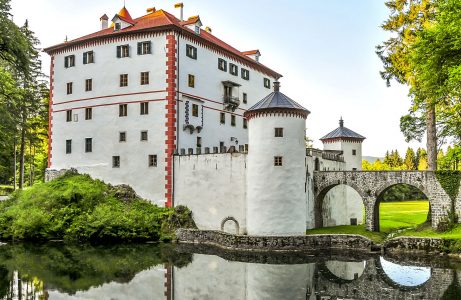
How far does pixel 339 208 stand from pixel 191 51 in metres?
16.5

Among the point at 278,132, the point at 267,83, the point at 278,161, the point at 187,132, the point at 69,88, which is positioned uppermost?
the point at 267,83

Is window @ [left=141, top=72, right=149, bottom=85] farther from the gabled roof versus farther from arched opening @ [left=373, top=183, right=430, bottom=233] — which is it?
arched opening @ [left=373, top=183, right=430, bottom=233]

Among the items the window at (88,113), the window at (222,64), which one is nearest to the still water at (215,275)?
the window at (88,113)

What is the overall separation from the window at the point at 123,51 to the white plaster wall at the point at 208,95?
3.96 metres

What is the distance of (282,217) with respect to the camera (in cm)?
2847

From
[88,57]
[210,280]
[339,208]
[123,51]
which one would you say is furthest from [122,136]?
[210,280]

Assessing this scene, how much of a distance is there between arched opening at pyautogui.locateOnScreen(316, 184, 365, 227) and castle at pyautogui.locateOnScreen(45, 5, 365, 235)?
80 mm

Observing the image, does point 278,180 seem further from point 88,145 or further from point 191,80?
point 88,145

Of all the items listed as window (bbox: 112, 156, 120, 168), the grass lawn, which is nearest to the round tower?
the grass lawn

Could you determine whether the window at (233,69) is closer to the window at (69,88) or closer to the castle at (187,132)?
the castle at (187,132)

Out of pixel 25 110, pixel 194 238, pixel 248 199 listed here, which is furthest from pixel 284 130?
pixel 25 110

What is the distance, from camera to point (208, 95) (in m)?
36.7

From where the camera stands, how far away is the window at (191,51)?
34875 millimetres

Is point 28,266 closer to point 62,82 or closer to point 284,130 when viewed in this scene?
point 284,130
